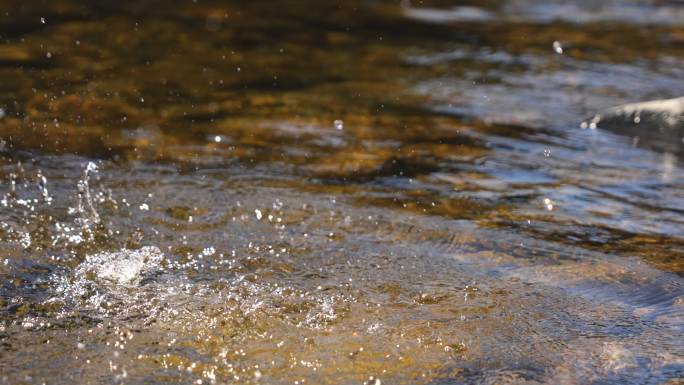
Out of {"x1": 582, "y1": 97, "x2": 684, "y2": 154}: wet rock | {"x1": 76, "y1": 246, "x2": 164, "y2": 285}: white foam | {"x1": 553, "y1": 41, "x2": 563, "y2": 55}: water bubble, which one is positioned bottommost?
{"x1": 76, "y1": 246, "x2": 164, "y2": 285}: white foam

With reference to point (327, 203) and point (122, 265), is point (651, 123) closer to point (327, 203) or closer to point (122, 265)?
point (327, 203)

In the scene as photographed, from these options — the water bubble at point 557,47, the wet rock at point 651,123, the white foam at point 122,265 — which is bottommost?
the white foam at point 122,265

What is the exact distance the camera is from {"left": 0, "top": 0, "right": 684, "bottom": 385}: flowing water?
3188 mm

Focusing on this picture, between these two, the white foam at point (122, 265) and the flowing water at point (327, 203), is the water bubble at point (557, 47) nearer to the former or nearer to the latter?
the flowing water at point (327, 203)

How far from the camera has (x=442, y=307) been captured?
3.53m

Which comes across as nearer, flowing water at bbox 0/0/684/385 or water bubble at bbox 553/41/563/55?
flowing water at bbox 0/0/684/385

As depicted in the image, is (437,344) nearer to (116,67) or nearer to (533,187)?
(533,187)

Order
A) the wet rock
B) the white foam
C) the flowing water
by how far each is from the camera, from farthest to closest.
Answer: the wet rock → the white foam → the flowing water

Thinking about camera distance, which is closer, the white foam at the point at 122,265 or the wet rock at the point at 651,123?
the white foam at the point at 122,265

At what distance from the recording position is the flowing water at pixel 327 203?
10.5 feet

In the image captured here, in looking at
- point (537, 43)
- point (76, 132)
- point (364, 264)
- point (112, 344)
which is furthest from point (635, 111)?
point (112, 344)

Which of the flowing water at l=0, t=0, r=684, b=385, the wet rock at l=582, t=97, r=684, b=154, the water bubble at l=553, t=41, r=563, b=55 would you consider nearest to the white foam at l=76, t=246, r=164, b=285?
the flowing water at l=0, t=0, r=684, b=385

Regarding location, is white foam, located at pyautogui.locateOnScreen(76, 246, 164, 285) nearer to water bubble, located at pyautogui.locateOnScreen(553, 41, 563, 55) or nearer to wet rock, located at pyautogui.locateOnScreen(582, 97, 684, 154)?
wet rock, located at pyautogui.locateOnScreen(582, 97, 684, 154)

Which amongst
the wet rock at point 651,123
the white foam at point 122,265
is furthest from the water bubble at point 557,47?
Result: the white foam at point 122,265
